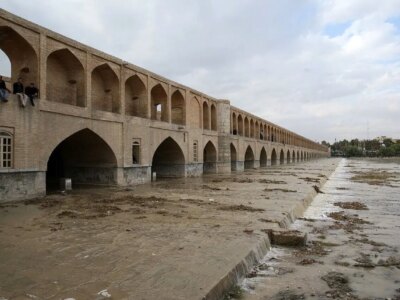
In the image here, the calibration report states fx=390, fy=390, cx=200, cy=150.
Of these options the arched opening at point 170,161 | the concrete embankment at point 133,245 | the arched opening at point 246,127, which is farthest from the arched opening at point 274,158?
the concrete embankment at point 133,245

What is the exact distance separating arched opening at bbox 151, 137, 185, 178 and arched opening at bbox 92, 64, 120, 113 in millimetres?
6453

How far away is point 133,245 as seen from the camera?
7.03 meters

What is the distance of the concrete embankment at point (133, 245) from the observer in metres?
4.91

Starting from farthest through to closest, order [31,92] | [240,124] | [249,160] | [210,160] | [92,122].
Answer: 1. [249,160]
2. [240,124]
3. [210,160]
4. [92,122]
5. [31,92]

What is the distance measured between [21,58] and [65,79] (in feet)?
9.16

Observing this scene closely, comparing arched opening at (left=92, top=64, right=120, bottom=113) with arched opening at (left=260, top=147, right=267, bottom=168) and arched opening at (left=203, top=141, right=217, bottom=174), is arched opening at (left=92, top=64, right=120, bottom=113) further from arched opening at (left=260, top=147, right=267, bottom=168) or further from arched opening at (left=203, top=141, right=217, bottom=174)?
arched opening at (left=260, top=147, right=267, bottom=168)

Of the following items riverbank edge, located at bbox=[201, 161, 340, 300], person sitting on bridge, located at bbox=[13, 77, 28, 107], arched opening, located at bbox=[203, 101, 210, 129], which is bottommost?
riverbank edge, located at bbox=[201, 161, 340, 300]

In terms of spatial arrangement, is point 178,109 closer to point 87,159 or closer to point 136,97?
point 136,97

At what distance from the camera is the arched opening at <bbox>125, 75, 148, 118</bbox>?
20.6 meters

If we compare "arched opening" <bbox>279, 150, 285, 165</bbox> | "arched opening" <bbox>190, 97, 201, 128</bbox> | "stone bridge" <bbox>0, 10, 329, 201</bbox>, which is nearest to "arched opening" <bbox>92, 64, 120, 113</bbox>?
"stone bridge" <bbox>0, 10, 329, 201</bbox>

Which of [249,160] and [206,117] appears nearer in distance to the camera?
[206,117]

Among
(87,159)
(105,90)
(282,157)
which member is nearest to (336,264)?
(87,159)

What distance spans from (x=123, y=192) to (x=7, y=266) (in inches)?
409

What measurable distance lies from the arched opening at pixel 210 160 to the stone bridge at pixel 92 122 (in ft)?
0.26
